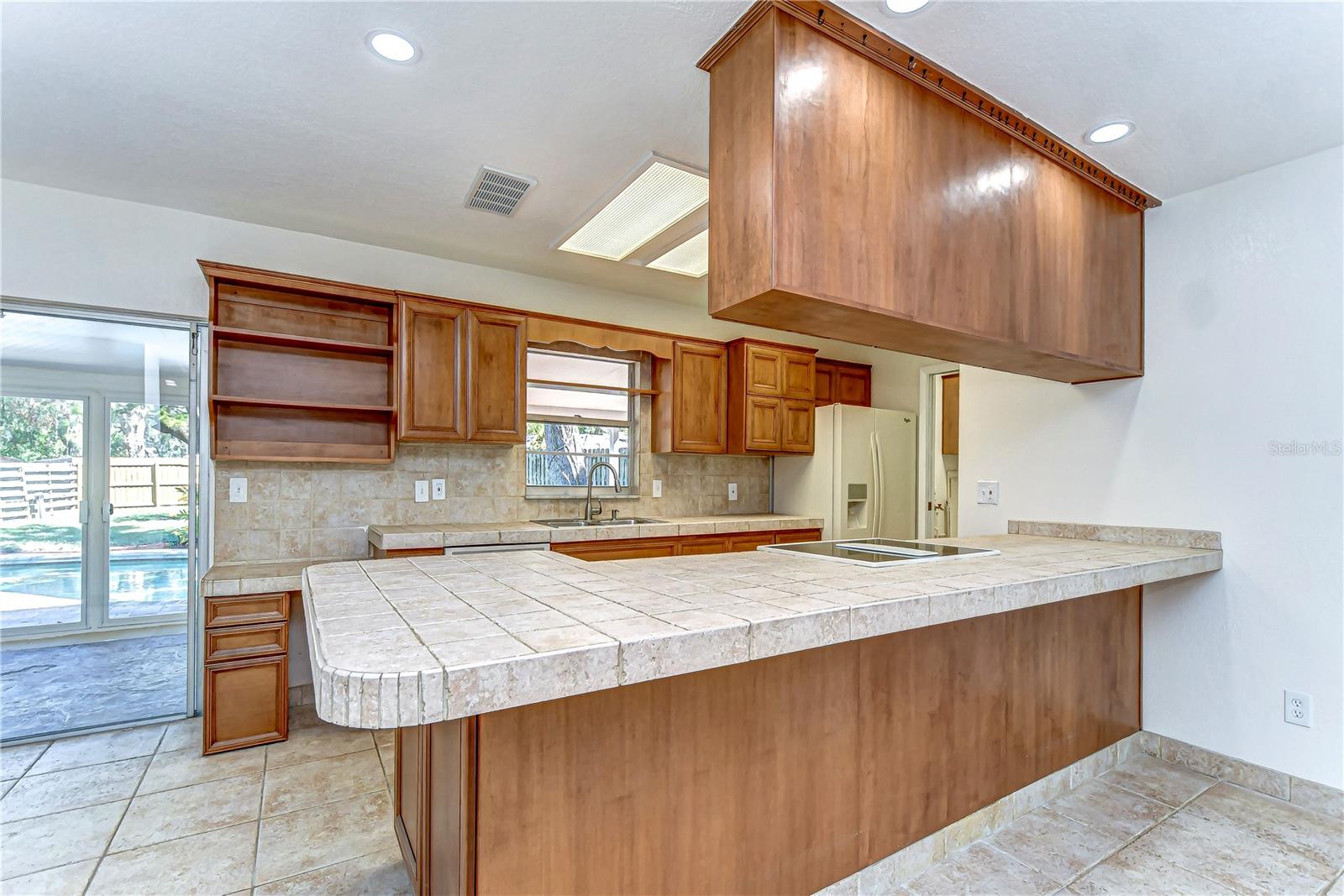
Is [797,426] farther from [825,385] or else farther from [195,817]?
[195,817]

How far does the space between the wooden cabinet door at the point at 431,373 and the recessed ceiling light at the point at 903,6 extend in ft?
8.50

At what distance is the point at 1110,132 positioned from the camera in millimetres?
2203

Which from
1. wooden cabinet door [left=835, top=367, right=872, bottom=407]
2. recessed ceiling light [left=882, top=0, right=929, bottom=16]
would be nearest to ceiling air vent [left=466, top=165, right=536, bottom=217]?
recessed ceiling light [left=882, top=0, right=929, bottom=16]

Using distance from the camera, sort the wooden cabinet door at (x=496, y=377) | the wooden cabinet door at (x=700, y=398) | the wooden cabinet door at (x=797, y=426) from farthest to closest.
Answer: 1. the wooden cabinet door at (x=797, y=426)
2. the wooden cabinet door at (x=700, y=398)
3. the wooden cabinet door at (x=496, y=377)

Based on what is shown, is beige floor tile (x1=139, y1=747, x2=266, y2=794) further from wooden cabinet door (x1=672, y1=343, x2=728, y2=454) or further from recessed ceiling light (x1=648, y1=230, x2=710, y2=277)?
recessed ceiling light (x1=648, y1=230, x2=710, y2=277)

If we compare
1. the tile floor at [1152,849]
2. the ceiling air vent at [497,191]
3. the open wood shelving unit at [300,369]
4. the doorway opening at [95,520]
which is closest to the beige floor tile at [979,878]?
the tile floor at [1152,849]

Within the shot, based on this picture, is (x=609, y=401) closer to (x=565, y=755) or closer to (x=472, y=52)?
(x=472, y=52)

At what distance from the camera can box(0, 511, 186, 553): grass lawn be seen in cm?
289

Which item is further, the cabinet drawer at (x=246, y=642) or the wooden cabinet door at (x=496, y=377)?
the wooden cabinet door at (x=496, y=377)

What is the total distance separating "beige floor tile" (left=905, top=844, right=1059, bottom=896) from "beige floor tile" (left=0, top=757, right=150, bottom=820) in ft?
9.44

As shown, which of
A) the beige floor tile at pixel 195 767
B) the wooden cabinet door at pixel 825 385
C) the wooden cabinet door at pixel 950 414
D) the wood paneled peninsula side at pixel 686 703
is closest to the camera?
the wood paneled peninsula side at pixel 686 703

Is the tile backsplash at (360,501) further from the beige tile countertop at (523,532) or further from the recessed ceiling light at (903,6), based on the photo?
the recessed ceiling light at (903,6)

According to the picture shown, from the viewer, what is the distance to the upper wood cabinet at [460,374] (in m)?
3.38

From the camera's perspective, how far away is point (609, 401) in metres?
4.41
